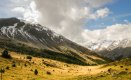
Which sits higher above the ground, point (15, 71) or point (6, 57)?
point (6, 57)

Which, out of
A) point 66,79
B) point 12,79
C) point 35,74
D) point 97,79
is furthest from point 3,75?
point 97,79

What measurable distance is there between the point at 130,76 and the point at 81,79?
61.4 ft

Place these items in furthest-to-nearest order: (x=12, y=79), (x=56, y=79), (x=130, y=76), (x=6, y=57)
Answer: (x=6, y=57), (x=56, y=79), (x=130, y=76), (x=12, y=79)

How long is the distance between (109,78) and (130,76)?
7.74 meters

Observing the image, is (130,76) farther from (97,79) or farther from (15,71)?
(15,71)

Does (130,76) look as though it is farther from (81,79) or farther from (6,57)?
(6,57)

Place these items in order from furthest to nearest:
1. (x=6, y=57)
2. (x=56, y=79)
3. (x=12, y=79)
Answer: (x=6, y=57) → (x=56, y=79) → (x=12, y=79)

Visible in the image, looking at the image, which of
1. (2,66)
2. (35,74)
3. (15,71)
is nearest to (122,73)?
(35,74)

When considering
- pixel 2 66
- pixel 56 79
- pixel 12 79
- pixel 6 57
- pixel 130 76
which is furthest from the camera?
pixel 6 57

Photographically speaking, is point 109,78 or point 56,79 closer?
point 109,78

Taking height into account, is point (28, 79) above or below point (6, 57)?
below

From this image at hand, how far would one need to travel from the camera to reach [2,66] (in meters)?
111

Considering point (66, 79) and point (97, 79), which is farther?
point (66, 79)

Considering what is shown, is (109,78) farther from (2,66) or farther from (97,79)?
(2,66)
